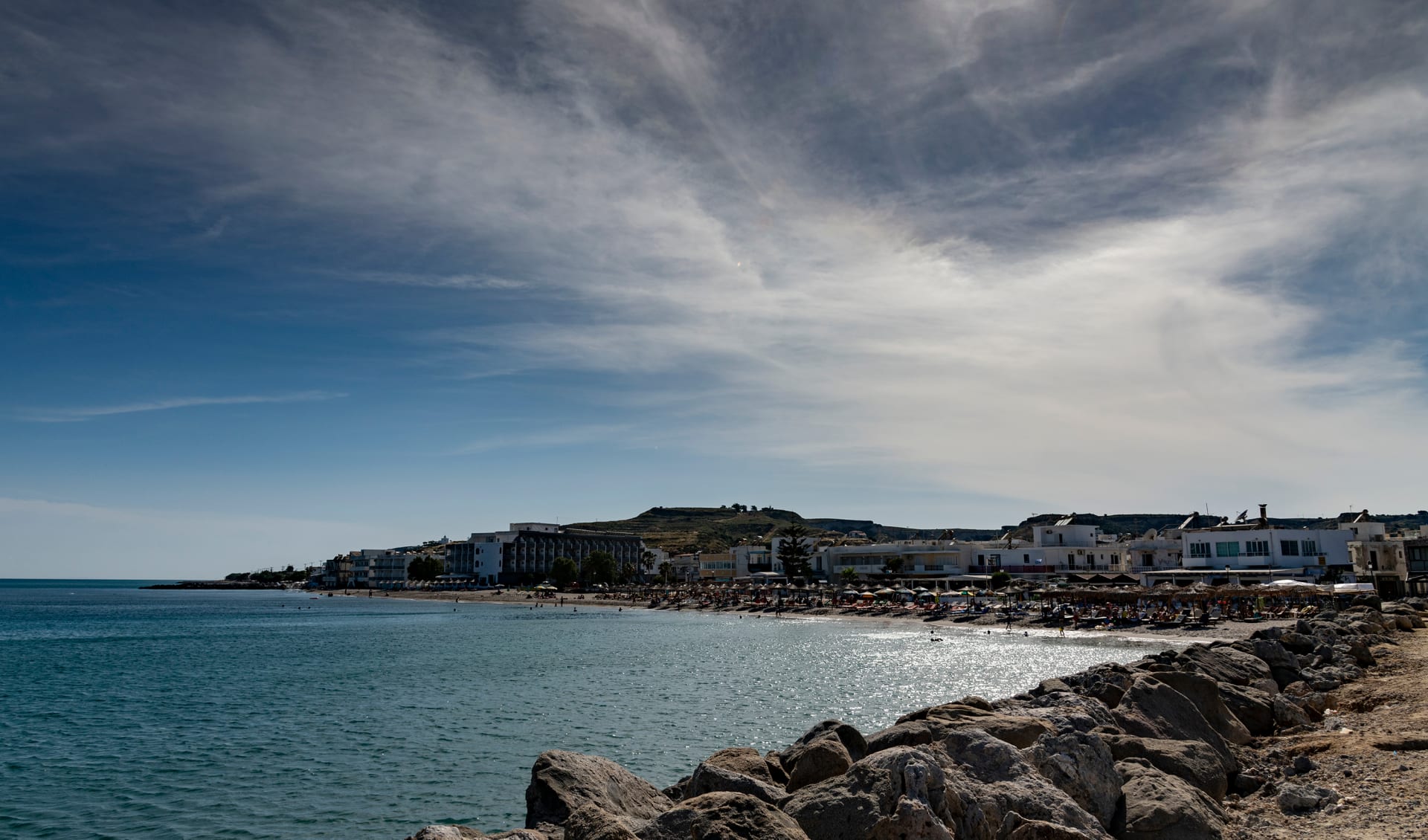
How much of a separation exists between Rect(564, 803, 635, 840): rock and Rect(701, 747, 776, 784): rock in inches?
163

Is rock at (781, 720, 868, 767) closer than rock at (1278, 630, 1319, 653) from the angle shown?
Yes

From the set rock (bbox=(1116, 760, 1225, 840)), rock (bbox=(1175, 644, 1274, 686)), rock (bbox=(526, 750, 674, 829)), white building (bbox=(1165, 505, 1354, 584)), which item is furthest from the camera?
white building (bbox=(1165, 505, 1354, 584))

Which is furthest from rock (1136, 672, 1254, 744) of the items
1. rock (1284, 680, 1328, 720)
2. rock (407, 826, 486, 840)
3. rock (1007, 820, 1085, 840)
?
rock (407, 826, 486, 840)

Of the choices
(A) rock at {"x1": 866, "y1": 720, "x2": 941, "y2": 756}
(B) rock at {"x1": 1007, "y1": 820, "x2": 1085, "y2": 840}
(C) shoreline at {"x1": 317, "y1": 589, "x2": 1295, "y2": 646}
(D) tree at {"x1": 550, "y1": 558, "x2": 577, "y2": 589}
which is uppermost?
(A) rock at {"x1": 866, "y1": 720, "x2": 941, "y2": 756}

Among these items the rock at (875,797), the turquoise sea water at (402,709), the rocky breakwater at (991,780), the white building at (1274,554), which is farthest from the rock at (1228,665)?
the white building at (1274,554)

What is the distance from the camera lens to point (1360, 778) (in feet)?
40.9

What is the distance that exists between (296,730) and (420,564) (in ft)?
567

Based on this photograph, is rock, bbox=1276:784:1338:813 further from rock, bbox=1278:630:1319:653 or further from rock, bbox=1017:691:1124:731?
rock, bbox=1278:630:1319:653

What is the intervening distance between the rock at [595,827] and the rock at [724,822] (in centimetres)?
29

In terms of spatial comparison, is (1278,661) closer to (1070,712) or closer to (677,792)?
(1070,712)

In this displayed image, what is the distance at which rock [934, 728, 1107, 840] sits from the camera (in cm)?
902

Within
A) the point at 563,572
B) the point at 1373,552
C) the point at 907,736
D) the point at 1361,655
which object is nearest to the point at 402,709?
the point at 907,736

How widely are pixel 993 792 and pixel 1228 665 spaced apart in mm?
16115

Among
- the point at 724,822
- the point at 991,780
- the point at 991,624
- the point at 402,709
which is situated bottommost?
the point at 991,624
